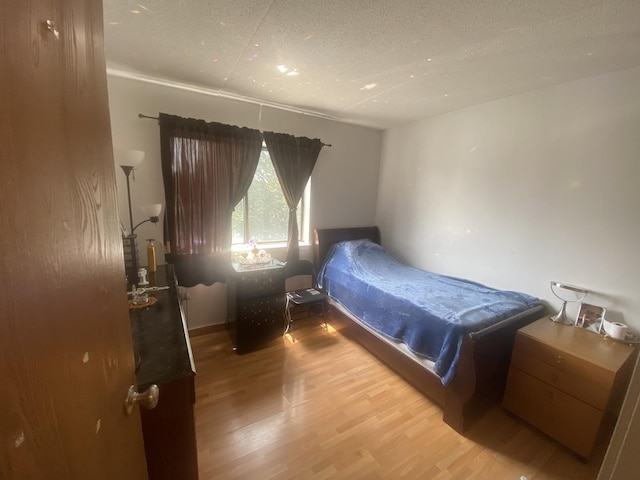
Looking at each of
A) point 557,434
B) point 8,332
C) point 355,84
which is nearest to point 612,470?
point 8,332

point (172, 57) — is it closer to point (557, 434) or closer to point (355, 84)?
point (355, 84)

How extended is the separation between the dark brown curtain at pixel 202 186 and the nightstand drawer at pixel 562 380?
2577mm

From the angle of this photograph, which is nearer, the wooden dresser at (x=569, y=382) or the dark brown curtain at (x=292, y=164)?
the wooden dresser at (x=569, y=382)

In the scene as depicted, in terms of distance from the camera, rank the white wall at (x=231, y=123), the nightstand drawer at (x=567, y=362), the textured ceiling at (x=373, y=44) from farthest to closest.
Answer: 1. the white wall at (x=231, y=123)
2. the nightstand drawer at (x=567, y=362)
3. the textured ceiling at (x=373, y=44)

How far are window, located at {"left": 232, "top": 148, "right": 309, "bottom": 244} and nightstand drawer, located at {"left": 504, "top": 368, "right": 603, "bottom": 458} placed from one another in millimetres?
2498

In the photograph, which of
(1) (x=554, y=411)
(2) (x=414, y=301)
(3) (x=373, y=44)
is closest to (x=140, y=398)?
(2) (x=414, y=301)

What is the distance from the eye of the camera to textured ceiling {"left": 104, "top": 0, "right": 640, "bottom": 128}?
1.32 meters

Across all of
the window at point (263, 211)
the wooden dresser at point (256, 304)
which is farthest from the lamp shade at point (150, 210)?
the window at point (263, 211)

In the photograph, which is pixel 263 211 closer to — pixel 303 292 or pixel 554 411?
pixel 303 292

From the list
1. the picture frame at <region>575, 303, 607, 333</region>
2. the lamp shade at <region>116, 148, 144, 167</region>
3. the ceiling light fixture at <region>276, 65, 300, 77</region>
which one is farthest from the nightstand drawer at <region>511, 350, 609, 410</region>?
the lamp shade at <region>116, 148, 144, 167</region>

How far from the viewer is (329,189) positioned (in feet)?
11.0

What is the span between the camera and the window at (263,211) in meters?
2.93

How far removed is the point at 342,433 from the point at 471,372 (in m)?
0.90

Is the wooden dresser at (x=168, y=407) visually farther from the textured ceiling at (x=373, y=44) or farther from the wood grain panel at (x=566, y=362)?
the wood grain panel at (x=566, y=362)
